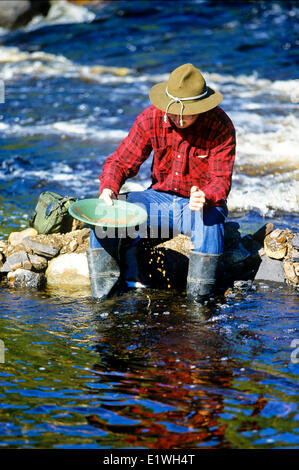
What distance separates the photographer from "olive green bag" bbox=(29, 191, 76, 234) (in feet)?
16.7

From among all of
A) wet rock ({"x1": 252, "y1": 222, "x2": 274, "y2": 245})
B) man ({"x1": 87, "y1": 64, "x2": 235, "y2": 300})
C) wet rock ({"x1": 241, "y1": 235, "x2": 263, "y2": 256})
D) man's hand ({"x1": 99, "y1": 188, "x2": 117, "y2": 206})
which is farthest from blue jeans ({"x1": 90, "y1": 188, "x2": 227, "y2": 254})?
wet rock ({"x1": 252, "y1": 222, "x2": 274, "y2": 245})

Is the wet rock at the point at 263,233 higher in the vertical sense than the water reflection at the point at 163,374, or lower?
higher

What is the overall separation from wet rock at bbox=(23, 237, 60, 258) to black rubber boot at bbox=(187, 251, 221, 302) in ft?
3.97

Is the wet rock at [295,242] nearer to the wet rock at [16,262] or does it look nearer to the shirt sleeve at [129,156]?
the shirt sleeve at [129,156]

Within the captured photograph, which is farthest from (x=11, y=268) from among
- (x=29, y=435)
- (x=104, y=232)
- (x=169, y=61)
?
(x=169, y=61)

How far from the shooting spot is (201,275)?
4336 mm

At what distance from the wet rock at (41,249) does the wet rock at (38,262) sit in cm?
4

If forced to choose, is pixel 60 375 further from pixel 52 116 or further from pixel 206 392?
pixel 52 116

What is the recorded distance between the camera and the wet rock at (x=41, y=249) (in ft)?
16.4

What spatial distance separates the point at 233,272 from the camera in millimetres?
4934

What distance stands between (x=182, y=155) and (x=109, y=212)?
25.7 inches

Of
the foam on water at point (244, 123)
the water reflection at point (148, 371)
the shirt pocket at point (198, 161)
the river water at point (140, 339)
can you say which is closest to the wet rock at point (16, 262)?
the river water at point (140, 339)

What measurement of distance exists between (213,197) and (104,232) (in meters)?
0.79

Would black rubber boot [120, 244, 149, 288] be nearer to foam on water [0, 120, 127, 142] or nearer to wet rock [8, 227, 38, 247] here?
wet rock [8, 227, 38, 247]
